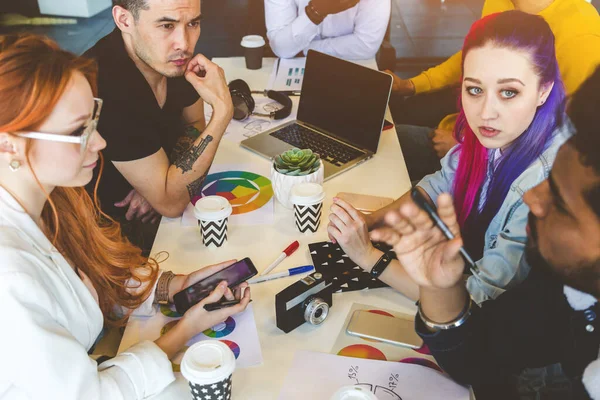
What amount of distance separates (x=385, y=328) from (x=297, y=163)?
53cm

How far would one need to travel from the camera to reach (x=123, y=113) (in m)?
1.51

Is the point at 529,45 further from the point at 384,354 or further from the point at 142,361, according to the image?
the point at 142,361

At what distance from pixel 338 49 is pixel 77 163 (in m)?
1.70

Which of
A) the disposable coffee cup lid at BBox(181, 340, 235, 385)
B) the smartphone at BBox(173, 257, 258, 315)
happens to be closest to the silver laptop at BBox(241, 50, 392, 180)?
the smartphone at BBox(173, 257, 258, 315)

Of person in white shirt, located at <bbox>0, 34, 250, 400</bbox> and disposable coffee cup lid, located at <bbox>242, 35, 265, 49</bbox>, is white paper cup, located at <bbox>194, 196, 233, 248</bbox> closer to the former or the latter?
person in white shirt, located at <bbox>0, 34, 250, 400</bbox>

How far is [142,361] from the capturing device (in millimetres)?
943

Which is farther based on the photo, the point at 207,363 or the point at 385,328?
the point at 385,328

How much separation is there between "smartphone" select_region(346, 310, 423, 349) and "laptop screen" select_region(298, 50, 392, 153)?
0.71 meters

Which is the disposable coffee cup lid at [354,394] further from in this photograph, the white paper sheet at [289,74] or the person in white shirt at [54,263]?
the white paper sheet at [289,74]

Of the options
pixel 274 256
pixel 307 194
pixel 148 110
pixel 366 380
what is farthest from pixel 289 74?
pixel 366 380

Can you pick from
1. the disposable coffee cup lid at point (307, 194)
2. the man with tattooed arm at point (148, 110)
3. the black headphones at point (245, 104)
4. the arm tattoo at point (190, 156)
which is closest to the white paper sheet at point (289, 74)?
the black headphones at point (245, 104)

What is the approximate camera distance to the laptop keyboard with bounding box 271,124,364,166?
1672mm

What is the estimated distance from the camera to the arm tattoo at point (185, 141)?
171 cm

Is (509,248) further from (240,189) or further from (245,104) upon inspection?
(245,104)
